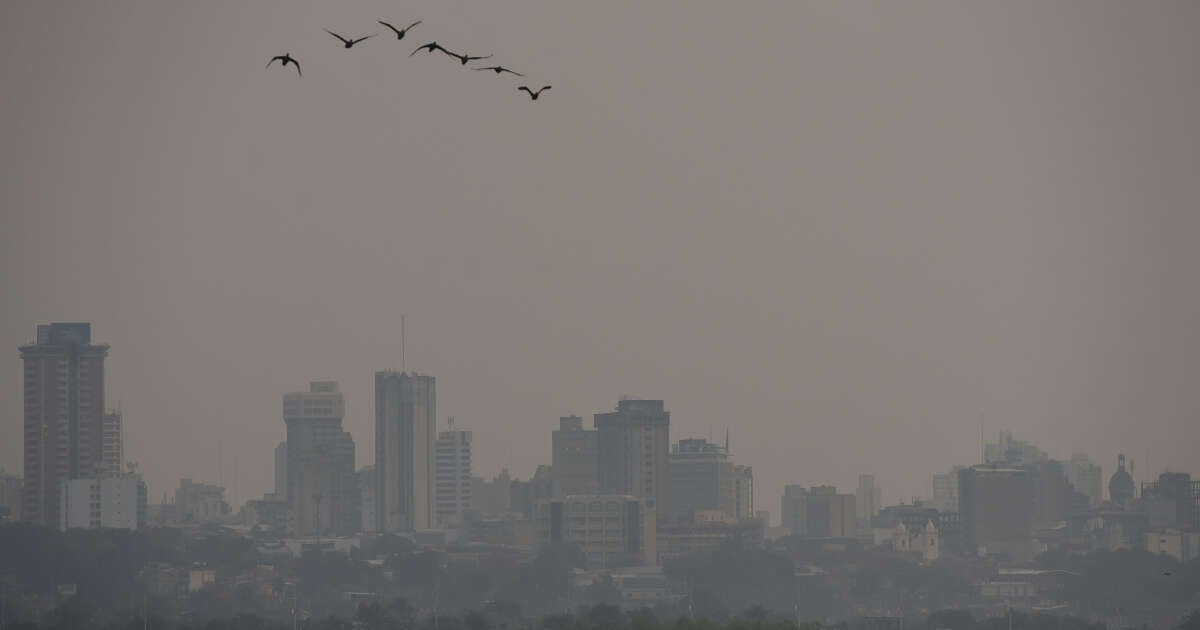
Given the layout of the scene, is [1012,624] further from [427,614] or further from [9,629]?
[9,629]

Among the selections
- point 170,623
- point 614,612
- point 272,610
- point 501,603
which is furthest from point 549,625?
point 272,610

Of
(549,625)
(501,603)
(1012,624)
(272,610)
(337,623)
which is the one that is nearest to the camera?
(549,625)

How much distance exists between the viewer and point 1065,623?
175125mm

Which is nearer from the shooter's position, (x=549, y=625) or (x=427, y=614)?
(x=549, y=625)

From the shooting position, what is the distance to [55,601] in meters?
191

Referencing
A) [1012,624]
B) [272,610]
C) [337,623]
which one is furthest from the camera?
[272,610]

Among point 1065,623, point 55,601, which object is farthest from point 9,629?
point 1065,623

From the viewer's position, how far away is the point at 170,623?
15988 cm

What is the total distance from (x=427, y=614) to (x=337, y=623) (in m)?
35.9

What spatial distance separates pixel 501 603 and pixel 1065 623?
38370 mm

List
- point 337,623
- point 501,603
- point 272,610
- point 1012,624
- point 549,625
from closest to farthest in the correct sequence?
point 549,625 → point 337,623 → point 1012,624 → point 501,603 → point 272,610

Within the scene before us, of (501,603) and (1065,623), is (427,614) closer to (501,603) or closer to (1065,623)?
(501,603)

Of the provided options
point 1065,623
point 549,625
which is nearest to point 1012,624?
point 1065,623

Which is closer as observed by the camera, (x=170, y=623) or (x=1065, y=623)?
(x=170, y=623)
